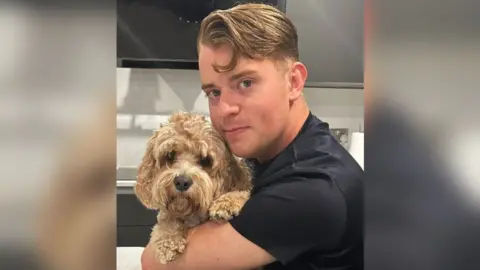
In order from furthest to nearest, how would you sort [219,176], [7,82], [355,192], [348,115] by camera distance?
1. [348,115]
2. [219,176]
3. [355,192]
4. [7,82]

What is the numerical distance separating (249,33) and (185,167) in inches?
12.4

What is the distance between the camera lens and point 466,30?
1.08ft

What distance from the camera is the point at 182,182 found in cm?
84

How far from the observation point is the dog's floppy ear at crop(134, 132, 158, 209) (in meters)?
0.89

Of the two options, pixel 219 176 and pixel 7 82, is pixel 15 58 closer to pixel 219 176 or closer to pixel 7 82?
pixel 7 82

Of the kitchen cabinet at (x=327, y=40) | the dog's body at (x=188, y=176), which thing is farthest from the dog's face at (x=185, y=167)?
the kitchen cabinet at (x=327, y=40)

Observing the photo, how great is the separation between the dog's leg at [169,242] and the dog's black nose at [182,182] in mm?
62

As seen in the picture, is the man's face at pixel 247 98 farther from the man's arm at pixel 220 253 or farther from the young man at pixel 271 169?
the man's arm at pixel 220 253

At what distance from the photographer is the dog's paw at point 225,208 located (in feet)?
2.53

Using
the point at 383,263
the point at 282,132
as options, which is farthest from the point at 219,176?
the point at 383,263

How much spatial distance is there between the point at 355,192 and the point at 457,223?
315 millimetres

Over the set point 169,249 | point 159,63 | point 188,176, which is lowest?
point 169,249

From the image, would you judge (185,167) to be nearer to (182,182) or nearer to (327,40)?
(182,182)

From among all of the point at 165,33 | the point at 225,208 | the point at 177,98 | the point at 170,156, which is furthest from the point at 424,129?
the point at 177,98
